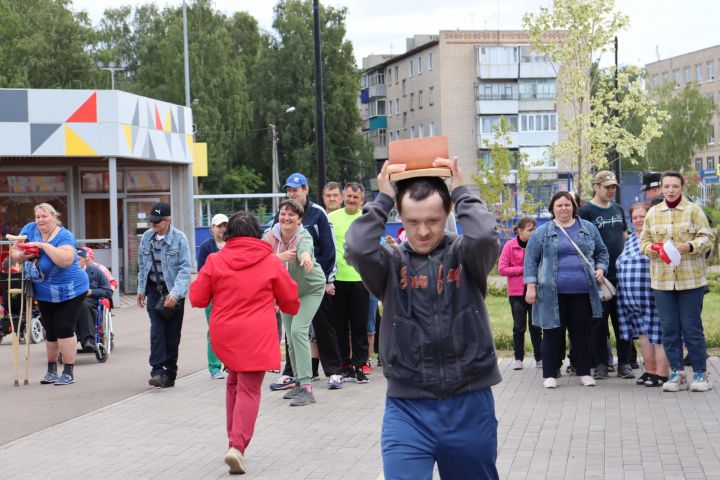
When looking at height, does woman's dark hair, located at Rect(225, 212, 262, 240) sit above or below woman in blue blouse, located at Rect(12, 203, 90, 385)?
above

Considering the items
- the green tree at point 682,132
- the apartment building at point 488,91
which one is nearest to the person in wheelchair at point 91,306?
the apartment building at point 488,91

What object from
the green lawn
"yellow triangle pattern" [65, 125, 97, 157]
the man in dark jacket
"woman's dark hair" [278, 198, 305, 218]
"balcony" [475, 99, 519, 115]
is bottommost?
the green lawn

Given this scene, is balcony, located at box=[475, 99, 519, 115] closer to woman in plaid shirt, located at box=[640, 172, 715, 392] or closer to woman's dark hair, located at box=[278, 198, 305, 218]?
woman in plaid shirt, located at box=[640, 172, 715, 392]

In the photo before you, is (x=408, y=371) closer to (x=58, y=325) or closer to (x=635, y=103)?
(x=58, y=325)

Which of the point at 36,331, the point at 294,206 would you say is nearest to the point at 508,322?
the point at 36,331

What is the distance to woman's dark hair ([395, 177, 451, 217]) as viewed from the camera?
427cm

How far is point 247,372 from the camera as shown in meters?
7.47

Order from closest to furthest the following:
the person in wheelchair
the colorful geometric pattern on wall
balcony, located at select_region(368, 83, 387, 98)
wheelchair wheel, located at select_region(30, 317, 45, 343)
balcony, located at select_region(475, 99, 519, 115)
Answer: the person in wheelchair
wheelchair wheel, located at select_region(30, 317, 45, 343)
the colorful geometric pattern on wall
balcony, located at select_region(475, 99, 519, 115)
balcony, located at select_region(368, 83, 387, 98)

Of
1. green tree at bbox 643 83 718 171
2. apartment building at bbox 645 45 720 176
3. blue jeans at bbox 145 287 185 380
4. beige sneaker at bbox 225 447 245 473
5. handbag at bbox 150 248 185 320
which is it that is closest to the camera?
beige sneaker at bbox 225 447 245 473

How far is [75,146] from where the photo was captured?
77.5 ft

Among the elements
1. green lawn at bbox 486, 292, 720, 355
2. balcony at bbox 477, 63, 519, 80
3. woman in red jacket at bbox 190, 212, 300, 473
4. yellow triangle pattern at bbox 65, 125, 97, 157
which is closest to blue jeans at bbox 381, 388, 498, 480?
woman in red jacket at bbox 190, 212, 300, 473

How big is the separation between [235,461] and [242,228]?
5.21ft

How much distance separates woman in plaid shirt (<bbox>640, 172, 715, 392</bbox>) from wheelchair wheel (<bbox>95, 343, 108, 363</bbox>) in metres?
7.01

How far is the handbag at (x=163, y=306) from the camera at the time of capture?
11.1m
